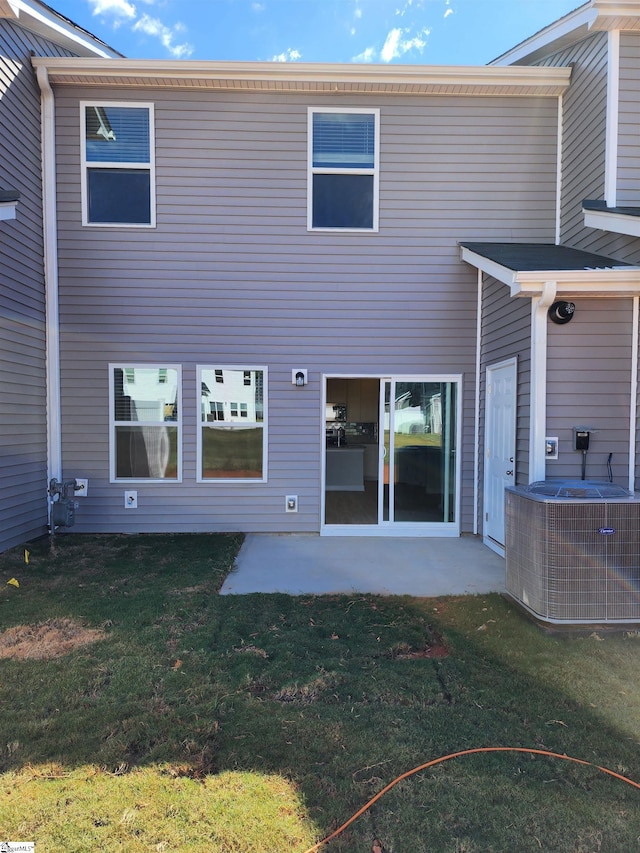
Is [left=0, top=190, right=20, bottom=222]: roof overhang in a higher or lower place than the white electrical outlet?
higher

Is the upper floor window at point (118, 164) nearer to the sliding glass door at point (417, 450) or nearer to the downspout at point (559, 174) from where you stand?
the sliding glass door at point (417, 450)

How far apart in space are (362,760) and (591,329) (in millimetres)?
3662

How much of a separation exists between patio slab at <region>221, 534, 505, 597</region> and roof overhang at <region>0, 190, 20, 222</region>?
352 centimetres

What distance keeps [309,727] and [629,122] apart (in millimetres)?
5552

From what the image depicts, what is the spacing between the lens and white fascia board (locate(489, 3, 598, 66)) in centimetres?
463

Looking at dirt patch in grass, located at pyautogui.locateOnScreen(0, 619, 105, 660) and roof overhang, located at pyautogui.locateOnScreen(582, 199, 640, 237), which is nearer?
dirt patch in grass, located at pyautogui.locateOnScreen(0, 619, 105, 660)

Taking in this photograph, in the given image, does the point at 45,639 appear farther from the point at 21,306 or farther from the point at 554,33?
the point at 554,33

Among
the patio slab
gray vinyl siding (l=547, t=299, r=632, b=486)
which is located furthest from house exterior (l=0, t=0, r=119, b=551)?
gray vinyl siding (l=547, t=299, r=632, b=486)

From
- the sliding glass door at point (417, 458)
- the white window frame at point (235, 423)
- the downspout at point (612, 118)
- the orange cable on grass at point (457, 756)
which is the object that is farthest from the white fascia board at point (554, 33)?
the orange cable on grass at point (457, 756)

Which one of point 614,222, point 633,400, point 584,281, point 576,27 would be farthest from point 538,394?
point 576,27

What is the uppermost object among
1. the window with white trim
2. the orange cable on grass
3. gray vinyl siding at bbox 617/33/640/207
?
gray vinyl siding at bbox 617/33/640/207

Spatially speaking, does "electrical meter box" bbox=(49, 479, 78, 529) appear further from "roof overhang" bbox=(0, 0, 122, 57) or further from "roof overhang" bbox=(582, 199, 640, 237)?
"roof overhang" bbox=(582, 199, 640, 237)

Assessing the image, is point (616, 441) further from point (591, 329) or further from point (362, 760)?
point (362, 760)

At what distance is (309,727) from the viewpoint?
2.27m
